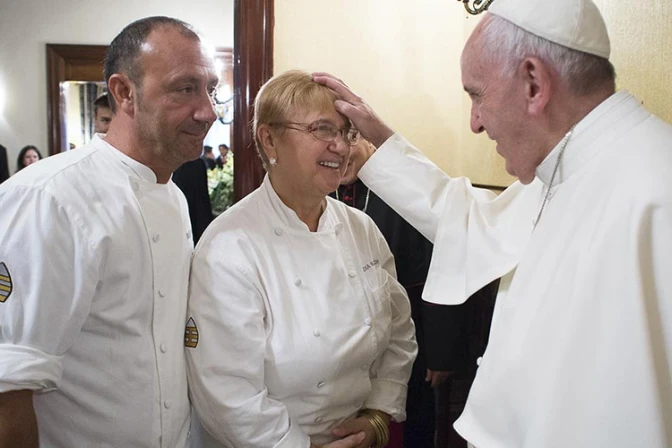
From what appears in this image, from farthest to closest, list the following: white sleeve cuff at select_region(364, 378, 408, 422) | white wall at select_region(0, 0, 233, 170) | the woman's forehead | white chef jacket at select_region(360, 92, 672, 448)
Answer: white wall at select_region(0, 0, 233, 170)
white sleeve cuff at select_region(364, 378, 408, 422)
the woman's forehead
white chef jacket at select_region(360, 92, 672, 448)

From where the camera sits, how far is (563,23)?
3.56 feet

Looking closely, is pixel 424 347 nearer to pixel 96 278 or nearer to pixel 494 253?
pixel 494 253

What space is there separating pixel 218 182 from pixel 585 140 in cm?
366

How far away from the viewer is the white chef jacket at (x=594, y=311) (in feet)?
2.97

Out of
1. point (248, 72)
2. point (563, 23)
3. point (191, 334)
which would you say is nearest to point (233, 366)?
point (191, 334)

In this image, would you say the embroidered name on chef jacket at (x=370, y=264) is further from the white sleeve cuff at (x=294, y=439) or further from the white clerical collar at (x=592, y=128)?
the white clerical collar at (x=592, y=128)

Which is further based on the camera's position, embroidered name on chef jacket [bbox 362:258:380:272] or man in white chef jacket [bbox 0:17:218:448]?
embroidered name on chef jacket [bbox 362:258:380:272]

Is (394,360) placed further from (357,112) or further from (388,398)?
(357,112)

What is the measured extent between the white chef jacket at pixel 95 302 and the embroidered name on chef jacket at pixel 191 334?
18 mm

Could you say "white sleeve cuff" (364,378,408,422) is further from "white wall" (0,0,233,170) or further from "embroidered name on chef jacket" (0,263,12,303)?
"white wall" (0,0,233,170)

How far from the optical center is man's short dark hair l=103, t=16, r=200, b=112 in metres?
1.38

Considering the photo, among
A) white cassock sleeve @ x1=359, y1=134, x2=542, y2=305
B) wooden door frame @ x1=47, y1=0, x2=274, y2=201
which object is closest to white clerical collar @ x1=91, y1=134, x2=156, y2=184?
white cassock sleeve @ x1=359, y1=134, x2=542, y2=305

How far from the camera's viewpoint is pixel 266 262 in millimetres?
1527

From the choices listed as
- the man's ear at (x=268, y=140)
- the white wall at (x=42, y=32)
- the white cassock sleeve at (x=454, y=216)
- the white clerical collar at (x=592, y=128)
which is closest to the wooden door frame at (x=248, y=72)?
the man's ear at (x=268, y=140)
